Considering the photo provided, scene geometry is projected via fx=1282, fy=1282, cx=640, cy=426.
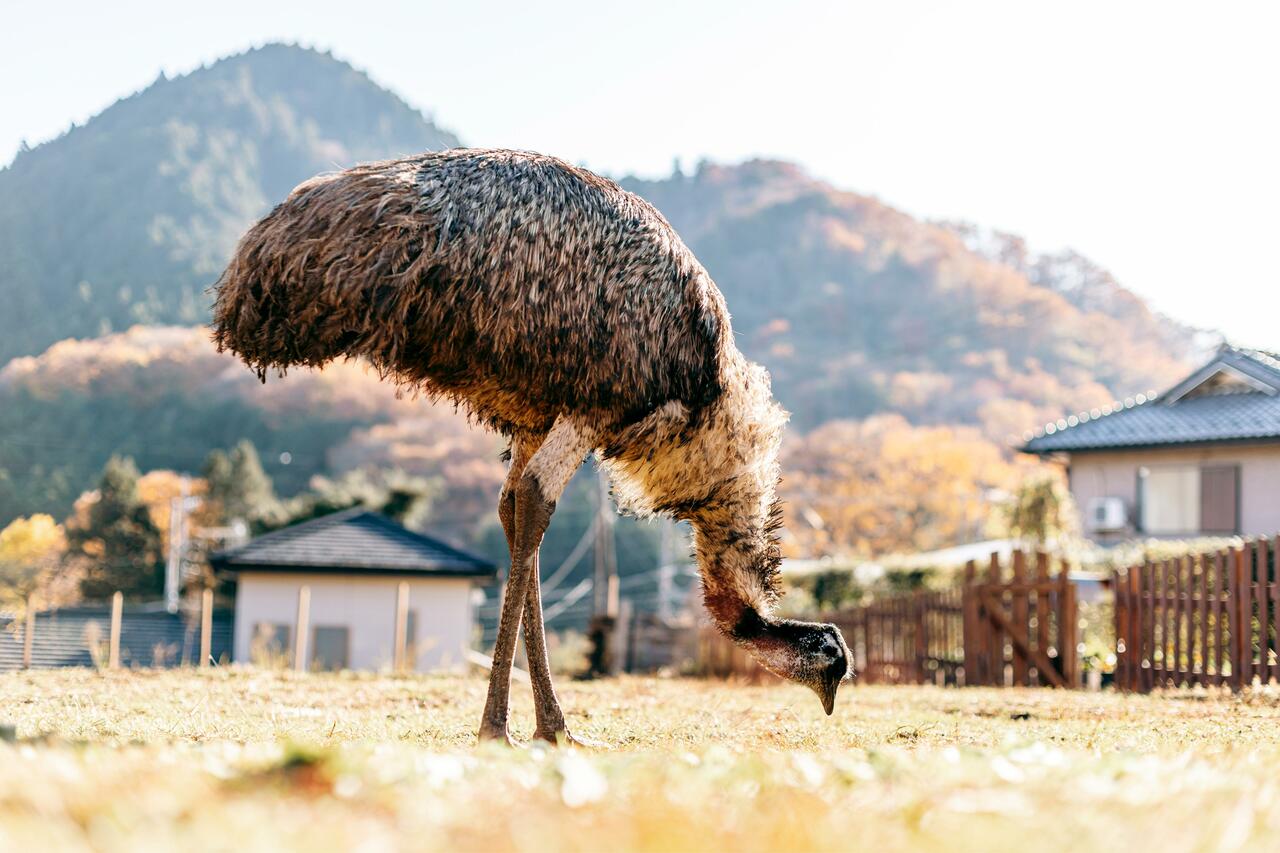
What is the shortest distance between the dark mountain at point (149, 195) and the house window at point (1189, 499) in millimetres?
18344

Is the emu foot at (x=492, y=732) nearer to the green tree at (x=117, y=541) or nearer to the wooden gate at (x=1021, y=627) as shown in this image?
the wooden gate at (x=1021, y=627)

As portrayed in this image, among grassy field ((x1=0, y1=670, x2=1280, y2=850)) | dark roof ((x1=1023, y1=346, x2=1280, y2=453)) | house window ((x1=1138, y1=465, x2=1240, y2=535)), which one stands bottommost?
grassy field ((x1=0, y1=670, x2=1280, y2=850))

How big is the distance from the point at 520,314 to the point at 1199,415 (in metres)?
26.6

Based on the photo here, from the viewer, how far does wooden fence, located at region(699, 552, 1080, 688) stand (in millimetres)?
15758

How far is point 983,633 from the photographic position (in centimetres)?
1664

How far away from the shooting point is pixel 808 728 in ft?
22.6

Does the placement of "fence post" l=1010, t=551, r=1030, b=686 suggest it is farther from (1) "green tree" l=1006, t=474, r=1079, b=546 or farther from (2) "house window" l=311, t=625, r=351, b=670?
(2) "house window" l=311, t=625, r=351, b=670

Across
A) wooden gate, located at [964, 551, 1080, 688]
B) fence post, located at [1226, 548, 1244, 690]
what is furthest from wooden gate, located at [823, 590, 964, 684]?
fence post, located at [1226, 548, 1244, 690]

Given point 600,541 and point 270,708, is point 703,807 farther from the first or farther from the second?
point 600,541

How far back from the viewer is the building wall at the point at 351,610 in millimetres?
29953

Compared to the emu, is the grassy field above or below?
below

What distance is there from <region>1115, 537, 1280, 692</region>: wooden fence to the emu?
812 cm

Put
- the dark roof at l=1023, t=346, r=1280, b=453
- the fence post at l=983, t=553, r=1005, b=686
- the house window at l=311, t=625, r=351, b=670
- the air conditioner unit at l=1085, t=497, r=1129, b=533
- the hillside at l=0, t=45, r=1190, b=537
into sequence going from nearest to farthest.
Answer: the fence post at l=983, t=553, r=1005, b=686 → the dark roof at l=1023, t=346, r=1280, b=453 → the air conditioner unit at l=1085, t=497, r=1129, b=533 → the house window at l=311, t=625, r=351, b=670 → the hillside at l=0, t=45, r=1190, b=537

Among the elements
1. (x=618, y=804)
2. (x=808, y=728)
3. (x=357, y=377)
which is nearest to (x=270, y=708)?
(x=808, y=728)
